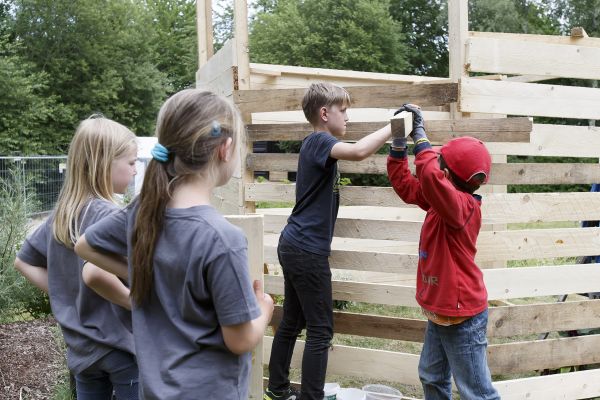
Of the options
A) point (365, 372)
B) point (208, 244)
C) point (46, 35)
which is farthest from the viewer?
point (46, 35)

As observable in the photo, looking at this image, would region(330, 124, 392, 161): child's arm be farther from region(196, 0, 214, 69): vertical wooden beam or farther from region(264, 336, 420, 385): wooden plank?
region(196, 0, 214, 69): vertical wooden beam

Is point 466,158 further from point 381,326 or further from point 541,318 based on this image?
point 381,326

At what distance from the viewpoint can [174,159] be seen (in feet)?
5.31

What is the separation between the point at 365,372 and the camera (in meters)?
3.75

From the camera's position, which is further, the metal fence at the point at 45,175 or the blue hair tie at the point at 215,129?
the metal fence at the point at 45,175

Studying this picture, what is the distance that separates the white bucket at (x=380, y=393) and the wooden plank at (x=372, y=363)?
2.3 inches

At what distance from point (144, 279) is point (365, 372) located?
246 cm

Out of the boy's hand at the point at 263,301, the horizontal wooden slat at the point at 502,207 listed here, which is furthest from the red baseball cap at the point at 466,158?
the boy's hand at the point at 263,301

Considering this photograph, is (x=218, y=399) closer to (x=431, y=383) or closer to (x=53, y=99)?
(x=431, y=383)

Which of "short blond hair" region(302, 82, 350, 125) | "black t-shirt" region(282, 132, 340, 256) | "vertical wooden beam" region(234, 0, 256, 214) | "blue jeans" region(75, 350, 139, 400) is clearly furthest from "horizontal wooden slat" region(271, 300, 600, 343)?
"blue jeans" region(75, 350, 139, 400)

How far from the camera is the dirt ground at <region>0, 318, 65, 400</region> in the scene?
388 centimetres

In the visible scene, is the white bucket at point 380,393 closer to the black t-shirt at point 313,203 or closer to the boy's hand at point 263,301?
the black t-shirt at point 313,203

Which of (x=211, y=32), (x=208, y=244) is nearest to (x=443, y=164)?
(x=208, y=244)

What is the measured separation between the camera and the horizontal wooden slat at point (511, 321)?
342 centimetres
